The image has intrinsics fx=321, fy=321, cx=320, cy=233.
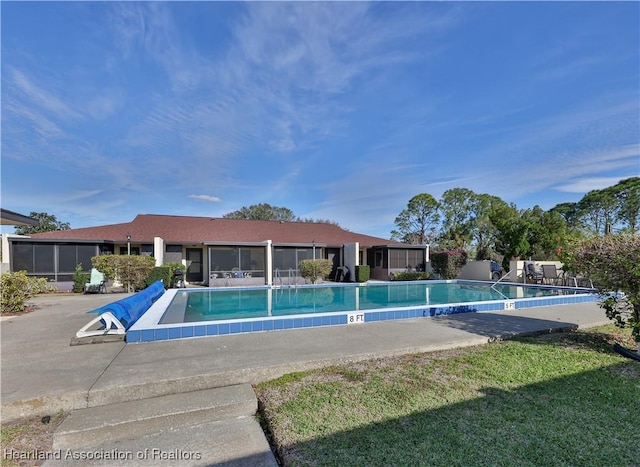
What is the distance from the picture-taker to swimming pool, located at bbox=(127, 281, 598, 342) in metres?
6.38

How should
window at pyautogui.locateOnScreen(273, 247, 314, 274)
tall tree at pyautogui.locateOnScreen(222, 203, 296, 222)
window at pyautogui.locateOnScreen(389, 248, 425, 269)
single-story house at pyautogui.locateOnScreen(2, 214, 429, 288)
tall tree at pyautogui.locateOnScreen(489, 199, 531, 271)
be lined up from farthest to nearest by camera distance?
tall tree at pyautogui.locateOnScreen(222, 203, 296, 222)
tall tree at pyautogui.locateOnScreen(489, 199, 531, 271)
window at pyautogui.locateOnScreen(389, 248, 425, 269)
window at pyautogui.locateOnScreen(273, 247, 314, 274)
single-story house at pyautogui.locateOnScreen(2, 214, 429, 288)

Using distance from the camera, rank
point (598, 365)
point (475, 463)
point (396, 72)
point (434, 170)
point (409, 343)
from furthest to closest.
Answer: point (434, 170) → point (396, 72) → point (409, 343) → point (598, 365) → point (475, 463)

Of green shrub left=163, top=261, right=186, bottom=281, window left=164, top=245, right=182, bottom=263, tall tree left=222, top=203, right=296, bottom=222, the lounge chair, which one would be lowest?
the lounge chair

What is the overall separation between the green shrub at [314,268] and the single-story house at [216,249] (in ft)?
4.22

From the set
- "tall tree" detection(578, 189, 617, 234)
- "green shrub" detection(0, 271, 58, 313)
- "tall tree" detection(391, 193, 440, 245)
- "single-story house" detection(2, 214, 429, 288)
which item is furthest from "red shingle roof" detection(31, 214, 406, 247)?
"tall tree" detection(578, 189, 617, 234)

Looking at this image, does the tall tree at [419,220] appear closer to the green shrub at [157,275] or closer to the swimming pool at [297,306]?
the swimming pool at [297,306]

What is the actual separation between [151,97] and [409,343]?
47.2 feet

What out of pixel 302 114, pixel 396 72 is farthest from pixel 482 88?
pixel 302 114

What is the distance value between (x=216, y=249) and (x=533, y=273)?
18.6 meters

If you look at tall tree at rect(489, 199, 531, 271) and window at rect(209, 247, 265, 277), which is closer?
window at rect(209, 247, 265, 277)

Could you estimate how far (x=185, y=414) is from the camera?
129 inches

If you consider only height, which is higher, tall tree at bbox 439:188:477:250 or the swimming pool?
tall tree at bbox 439:188:477:250

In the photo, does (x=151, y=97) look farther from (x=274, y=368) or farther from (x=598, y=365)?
(x=598, y=365)

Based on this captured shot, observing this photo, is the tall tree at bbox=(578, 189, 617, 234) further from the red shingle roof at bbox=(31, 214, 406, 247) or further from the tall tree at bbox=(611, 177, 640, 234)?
the red shingle roof at bbox=(31, 214, 406, 247)
